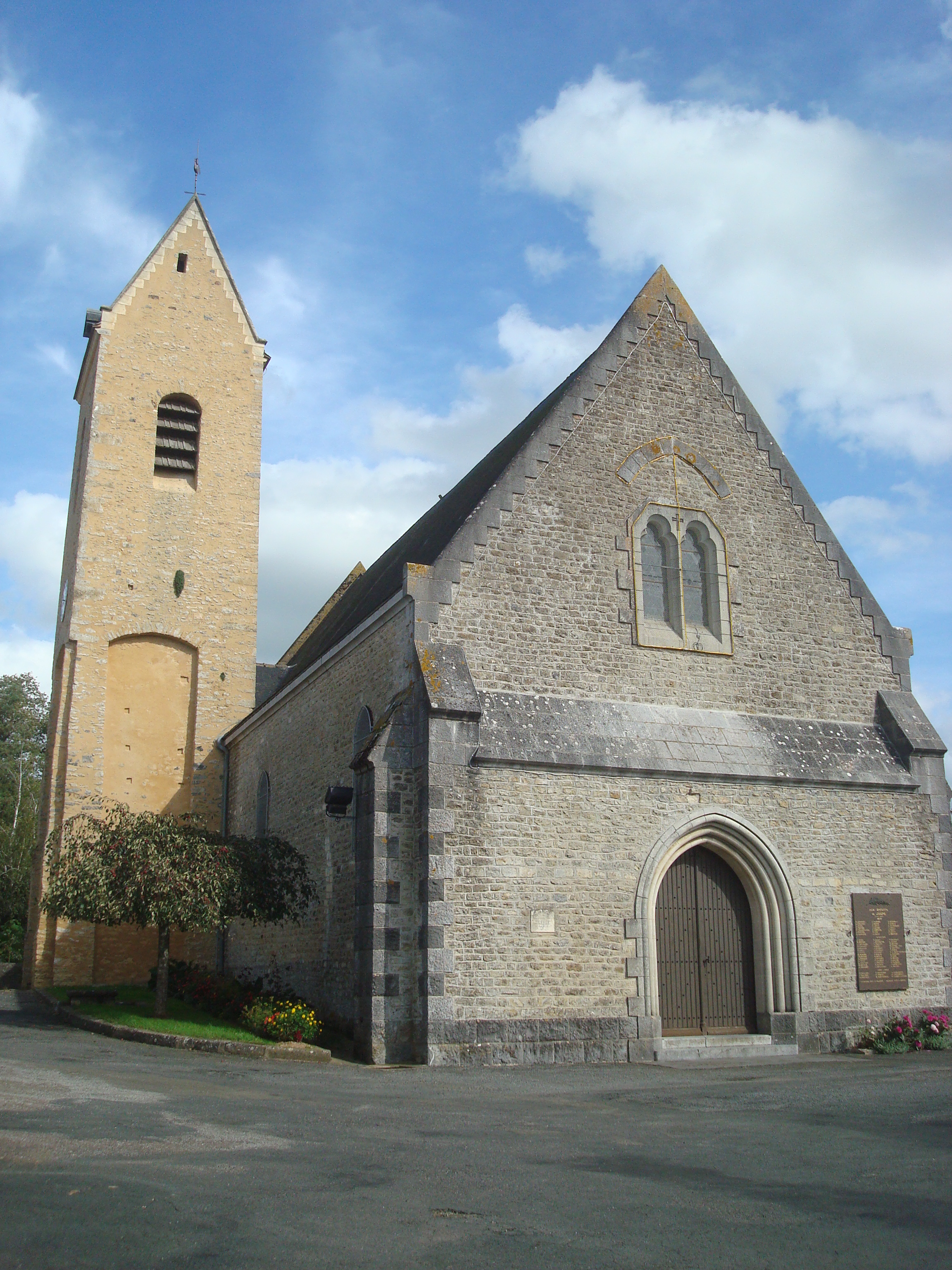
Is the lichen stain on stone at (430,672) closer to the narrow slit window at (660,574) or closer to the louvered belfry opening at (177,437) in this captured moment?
the narrow slit window at (660,574)

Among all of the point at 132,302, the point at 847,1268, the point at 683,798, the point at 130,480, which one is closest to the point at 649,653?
the point at 683,798

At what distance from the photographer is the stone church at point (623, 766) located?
39.3ft

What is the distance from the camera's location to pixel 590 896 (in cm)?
1246

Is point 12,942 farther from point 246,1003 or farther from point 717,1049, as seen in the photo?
point 717,1049

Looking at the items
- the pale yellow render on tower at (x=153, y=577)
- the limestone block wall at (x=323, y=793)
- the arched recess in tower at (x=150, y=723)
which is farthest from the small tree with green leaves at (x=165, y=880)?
the arched recess in tower at (x=150, y=723)

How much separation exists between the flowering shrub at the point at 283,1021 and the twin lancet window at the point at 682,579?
639cm

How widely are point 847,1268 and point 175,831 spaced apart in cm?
1147

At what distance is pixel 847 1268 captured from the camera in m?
4.52

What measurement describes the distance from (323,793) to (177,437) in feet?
35.3

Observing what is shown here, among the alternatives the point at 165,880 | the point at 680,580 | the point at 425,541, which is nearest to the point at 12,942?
the point at 165,880

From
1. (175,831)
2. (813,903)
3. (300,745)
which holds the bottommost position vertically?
(813,903)

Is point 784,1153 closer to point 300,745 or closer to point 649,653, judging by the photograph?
point 649,653

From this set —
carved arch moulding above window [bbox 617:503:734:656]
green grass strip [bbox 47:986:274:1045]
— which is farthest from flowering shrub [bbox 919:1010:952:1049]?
green grass strip [bbox 47:986:274:1045]

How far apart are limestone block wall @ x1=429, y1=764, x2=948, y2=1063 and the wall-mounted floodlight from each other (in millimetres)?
1920
